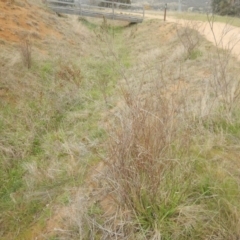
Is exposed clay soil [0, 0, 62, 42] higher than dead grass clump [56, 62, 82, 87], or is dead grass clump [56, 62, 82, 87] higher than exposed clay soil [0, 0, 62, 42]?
exposed clay soil [0, 0, 62, 42]

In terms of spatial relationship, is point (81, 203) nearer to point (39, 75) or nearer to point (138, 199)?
point (138, 199)

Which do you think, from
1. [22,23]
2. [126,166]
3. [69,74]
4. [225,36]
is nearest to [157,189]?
[126,166]

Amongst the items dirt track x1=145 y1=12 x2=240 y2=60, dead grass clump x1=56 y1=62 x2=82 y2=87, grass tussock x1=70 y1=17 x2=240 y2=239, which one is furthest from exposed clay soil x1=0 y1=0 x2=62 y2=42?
grass tussock x1=70 y1=17 x2=240 y2=239

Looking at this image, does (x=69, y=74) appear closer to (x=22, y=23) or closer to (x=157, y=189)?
(x=22, y=23)

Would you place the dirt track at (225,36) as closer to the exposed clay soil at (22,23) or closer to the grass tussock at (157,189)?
the grass tussock at (157,189)

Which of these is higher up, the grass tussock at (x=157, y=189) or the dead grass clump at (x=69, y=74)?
the grass tussock at (x=157, y=189)

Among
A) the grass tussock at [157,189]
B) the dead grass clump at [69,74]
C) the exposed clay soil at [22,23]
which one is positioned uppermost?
the grass tussock at [157,189]

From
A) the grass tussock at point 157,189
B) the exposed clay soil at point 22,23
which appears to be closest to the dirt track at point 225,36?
the grass tussock at point 157,189

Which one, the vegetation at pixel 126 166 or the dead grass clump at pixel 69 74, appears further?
the dead grass clump at pixel 69 74

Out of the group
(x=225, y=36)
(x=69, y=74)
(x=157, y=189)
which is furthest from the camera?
(x=225, y=36)

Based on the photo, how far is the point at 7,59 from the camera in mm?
6500

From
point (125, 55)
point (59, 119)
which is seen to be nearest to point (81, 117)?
point (59, 119)

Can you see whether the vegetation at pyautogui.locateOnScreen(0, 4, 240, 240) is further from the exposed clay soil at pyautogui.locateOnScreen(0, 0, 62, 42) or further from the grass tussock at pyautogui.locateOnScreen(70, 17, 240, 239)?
the exposed clay soil at pyautogui.locateOnScreen(0, 0, 62, 42)

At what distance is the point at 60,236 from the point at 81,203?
0.31m
